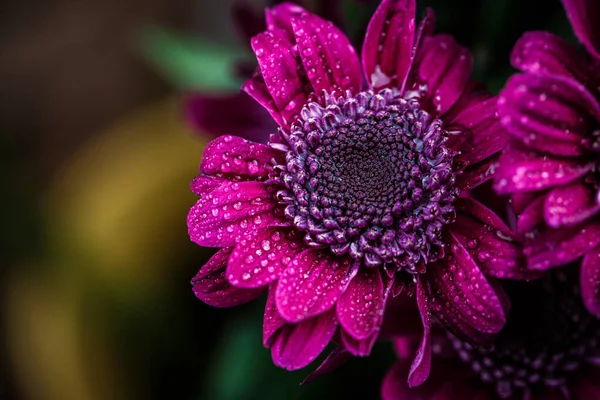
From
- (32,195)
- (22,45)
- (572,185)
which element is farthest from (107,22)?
(572,185)

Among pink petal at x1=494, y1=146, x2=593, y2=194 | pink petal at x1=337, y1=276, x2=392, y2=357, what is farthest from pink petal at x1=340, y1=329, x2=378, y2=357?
pink petal at x1=494, y1=146, x2=593, y2=194

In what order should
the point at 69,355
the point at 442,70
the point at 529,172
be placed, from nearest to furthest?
the point at 529,172 < the point at 442,70 < the point at 69,355

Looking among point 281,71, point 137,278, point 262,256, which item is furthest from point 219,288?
point 137,278

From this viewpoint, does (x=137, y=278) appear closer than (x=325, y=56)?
No

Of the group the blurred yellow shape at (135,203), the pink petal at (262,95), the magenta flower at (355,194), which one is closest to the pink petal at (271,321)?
the magenta flower at (355,194)

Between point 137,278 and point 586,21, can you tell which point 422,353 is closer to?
point 586,21

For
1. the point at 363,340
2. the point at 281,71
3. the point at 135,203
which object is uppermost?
the point at 281,71

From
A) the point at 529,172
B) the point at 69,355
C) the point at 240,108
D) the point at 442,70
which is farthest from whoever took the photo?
the point at 69,355

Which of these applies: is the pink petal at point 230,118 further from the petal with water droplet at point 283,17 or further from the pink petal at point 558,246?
the pink petal at point 558,246
